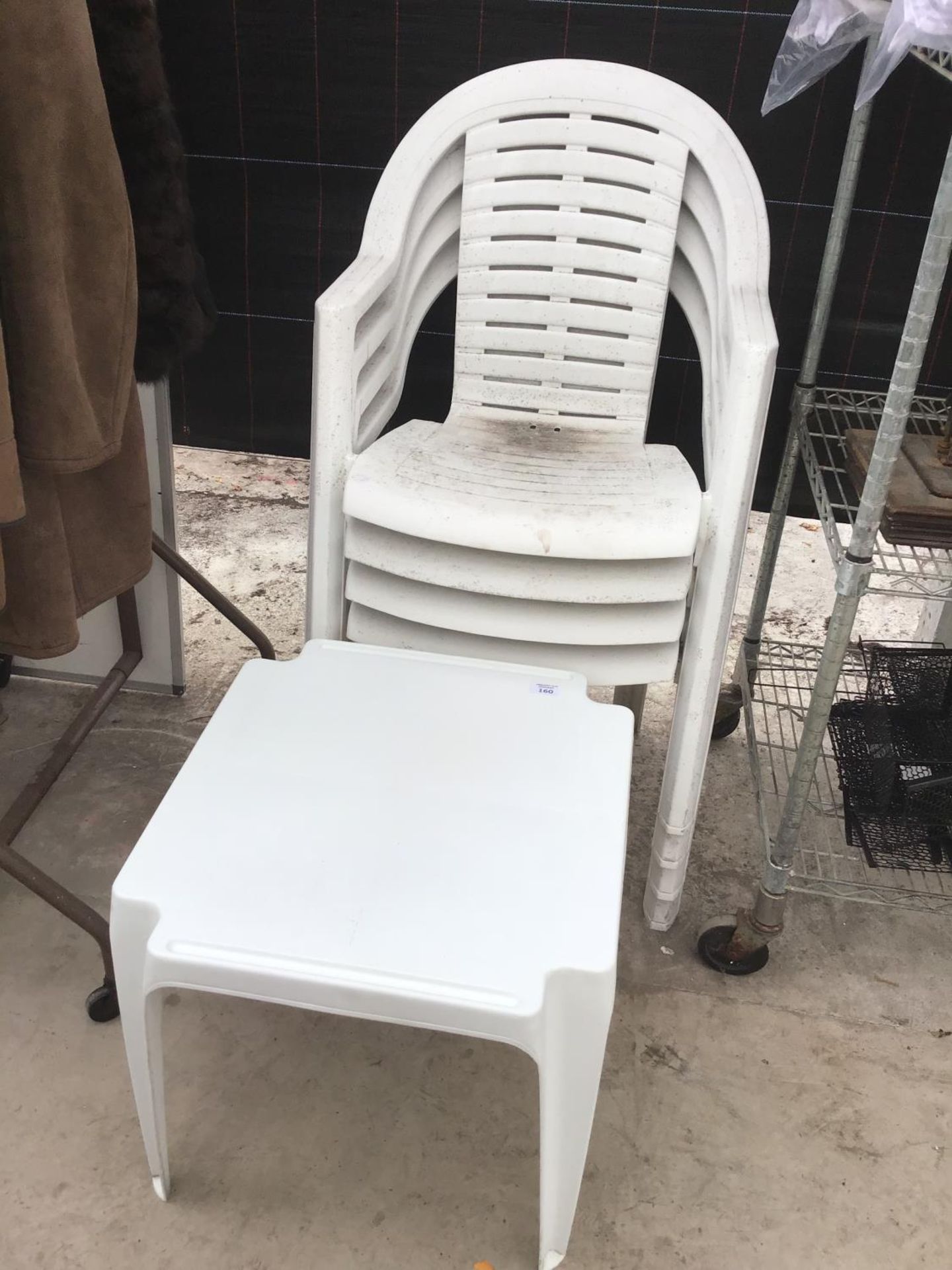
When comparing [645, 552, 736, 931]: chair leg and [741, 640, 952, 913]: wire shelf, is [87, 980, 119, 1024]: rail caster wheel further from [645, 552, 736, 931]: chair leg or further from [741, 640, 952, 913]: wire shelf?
[741, 640, 952, 913]: wire shelf

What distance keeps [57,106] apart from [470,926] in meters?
0.85

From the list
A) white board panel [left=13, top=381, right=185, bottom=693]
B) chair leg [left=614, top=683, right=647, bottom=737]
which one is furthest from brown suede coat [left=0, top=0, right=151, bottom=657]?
chair leg [left=614, top=683, right=647, bottom=737]

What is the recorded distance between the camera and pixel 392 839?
1.06m

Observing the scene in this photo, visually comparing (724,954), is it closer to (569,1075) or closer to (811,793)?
(811,793)

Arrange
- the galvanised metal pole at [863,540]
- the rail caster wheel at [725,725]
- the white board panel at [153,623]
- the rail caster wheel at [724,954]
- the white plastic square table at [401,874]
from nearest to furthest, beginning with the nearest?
the white plastic square table at [401,874] → the galvanised metal pole at [863,540] → the rail caster wheel at [724,954] → the white board panel at [153,623] → the rail caster wheel at [725,725]

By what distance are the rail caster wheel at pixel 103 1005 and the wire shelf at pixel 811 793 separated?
90 cm

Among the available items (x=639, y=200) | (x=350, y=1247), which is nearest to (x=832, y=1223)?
(x=350, y=1247)

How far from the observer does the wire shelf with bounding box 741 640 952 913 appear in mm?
1563

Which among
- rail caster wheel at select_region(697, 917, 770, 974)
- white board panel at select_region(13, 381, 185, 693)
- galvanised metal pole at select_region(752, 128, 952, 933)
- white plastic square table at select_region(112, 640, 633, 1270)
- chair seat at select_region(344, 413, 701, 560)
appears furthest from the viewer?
white board panel at select_region(13, 381, 185, 693)

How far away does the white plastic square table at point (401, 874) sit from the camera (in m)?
0.93

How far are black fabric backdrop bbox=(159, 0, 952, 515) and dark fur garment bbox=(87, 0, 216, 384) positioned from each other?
3.21 feet

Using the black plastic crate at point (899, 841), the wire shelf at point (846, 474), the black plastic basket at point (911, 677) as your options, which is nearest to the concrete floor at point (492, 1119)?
the black plastic crate at point (899, 841)

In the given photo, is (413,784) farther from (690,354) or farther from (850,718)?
(690,354)

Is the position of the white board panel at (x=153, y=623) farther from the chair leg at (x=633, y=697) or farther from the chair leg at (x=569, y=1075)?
the chair leg at (x=569, y=1075)
